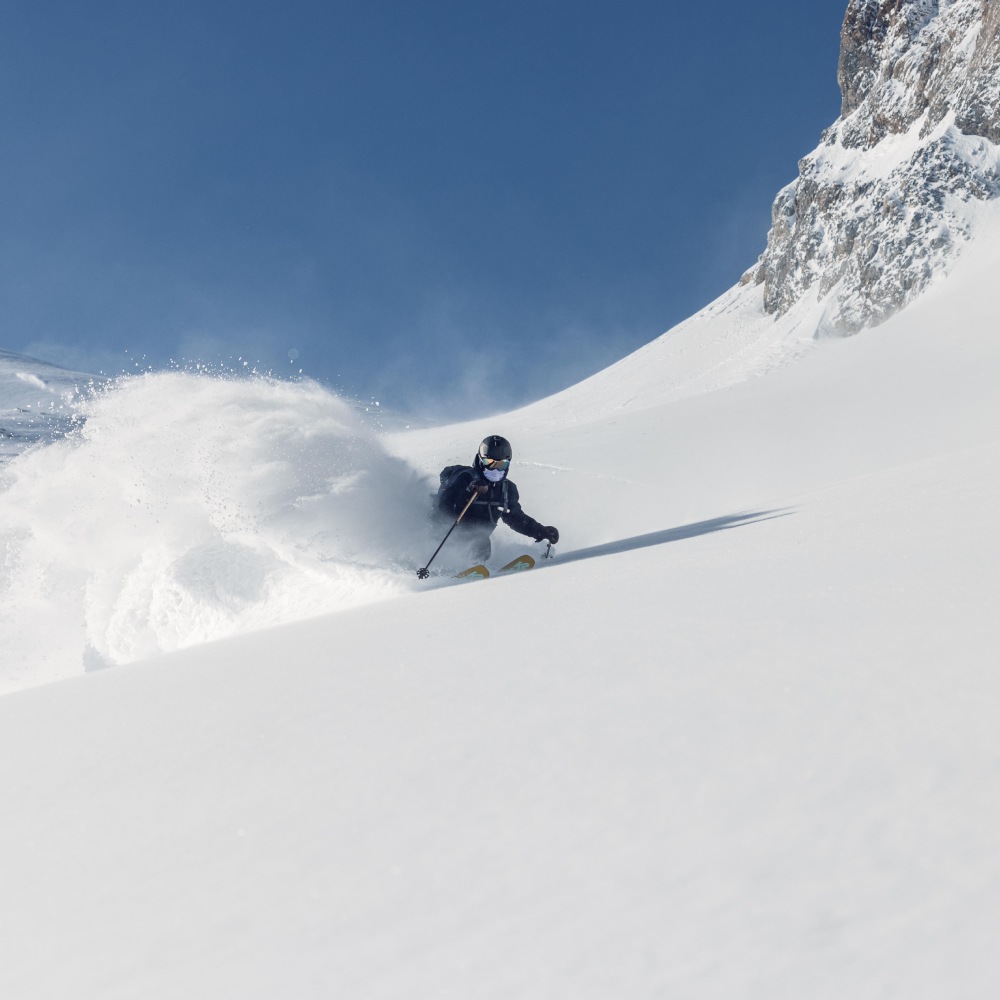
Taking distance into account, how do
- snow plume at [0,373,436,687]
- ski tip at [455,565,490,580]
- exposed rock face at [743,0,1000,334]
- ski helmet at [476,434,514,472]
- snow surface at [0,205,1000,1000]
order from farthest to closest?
exposed rock face at [743,0,1000,334]
ski helmet at [476,434,514,472]
snow plume at [0,373,436,687]
ski tip at [455,565,490,580]
snow surface at [0,205,1000,1000]

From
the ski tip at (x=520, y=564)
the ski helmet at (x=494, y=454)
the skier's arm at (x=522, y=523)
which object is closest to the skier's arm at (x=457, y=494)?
the ski helmet at (x=494, y=454)

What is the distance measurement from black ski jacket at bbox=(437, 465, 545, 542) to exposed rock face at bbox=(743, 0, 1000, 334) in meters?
48.3

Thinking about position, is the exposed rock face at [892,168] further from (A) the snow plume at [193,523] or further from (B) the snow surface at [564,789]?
(B) the snow surface at [564,789]

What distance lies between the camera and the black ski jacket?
771 cm

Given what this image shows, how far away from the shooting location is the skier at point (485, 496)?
757 centimetres

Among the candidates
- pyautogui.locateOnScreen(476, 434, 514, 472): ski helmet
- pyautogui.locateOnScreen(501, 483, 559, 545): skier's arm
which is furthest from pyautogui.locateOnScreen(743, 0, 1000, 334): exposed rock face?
pyautogui.locateOnScreen(476, 434, 514, 472): ski helmet

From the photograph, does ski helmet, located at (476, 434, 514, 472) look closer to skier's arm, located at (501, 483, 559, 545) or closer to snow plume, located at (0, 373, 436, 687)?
skier's arm, located at (501, 483, 559, 545)

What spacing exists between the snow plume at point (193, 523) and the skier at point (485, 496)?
495 millimetres

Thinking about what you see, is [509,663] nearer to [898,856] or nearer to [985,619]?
[985,619]

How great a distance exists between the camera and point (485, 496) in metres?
7.71

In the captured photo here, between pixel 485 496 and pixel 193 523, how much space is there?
2828 millimetres

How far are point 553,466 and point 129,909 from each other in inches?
703

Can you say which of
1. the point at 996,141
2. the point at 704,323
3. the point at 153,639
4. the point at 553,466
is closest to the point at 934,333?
the point at 553,466

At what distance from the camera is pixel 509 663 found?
106 inches
